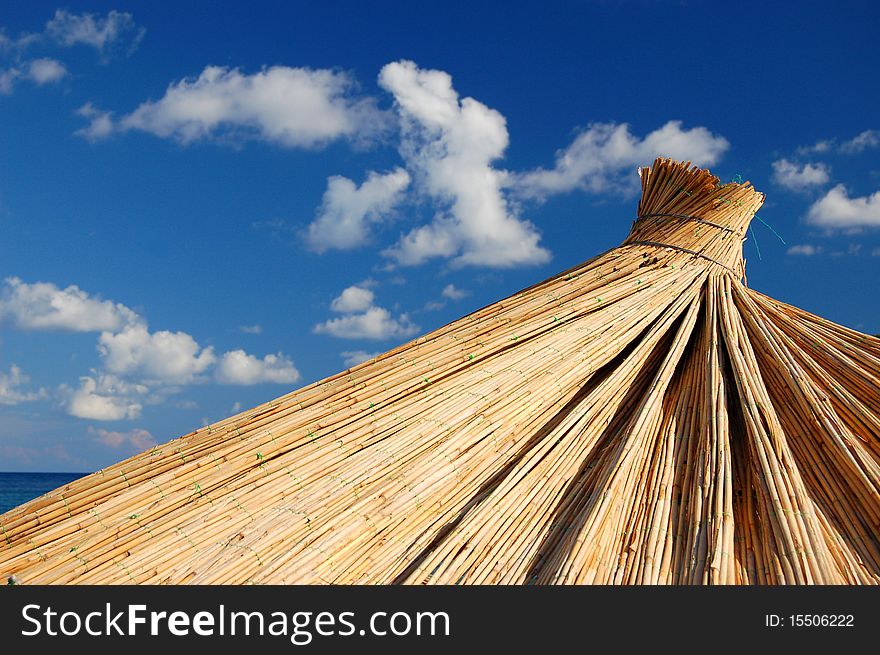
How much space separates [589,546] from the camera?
240cm

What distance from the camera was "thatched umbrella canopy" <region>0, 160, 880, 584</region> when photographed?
2.34 meters

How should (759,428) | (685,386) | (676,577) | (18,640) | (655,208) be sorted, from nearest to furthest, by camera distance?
(18,640) → (676,577) → (759,428) → (685,386) → (655,208)

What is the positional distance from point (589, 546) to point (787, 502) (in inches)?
25.6

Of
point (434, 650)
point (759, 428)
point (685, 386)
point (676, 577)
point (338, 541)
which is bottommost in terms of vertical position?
point (434, 650)

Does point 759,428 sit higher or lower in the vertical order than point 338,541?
higher

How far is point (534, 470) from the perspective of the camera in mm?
2764

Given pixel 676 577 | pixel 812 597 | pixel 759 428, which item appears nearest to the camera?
pixel 812 597

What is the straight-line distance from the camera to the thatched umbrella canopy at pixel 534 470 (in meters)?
2.34

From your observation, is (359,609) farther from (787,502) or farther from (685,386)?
(685,386)

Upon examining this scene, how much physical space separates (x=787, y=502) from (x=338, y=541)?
139 cm

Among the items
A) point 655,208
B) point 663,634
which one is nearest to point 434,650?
point 663,634

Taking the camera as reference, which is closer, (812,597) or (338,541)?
(812,597)

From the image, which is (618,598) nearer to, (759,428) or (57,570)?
(759,428)

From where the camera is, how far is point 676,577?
238 centimetres
